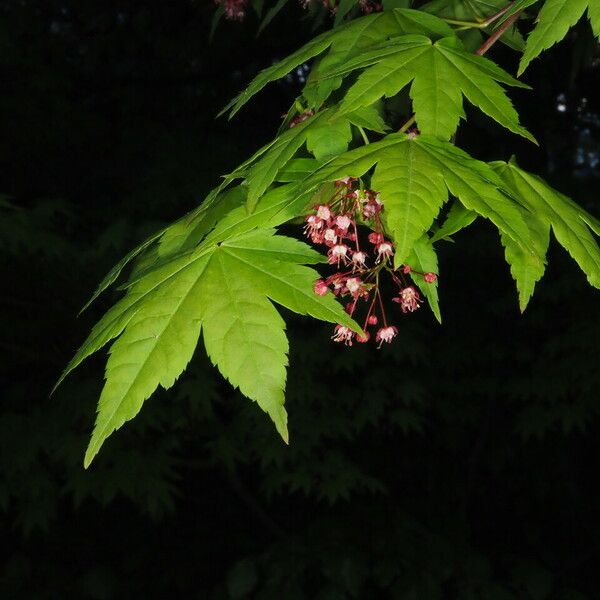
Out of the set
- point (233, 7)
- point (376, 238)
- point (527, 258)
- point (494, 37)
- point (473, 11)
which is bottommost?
point (527, 258)

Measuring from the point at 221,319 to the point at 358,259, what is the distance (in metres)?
0.22

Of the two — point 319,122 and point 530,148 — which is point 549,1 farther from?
point 530,148

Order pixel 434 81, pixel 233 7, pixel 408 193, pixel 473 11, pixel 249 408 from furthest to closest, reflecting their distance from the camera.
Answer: pixel 249 408, pixel 233 7, pixel 473 11, pixel 434 81, pixel 408 193

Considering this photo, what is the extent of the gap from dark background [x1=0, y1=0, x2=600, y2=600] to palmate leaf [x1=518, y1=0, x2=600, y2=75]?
71.3 inches

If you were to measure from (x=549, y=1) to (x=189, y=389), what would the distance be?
7.86 ft

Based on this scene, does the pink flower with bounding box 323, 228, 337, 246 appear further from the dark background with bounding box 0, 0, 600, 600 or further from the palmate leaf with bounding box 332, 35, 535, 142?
the dark background with bounding box 0, 0, 600, 600

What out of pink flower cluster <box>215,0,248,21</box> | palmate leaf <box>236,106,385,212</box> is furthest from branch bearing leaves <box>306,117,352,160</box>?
pink flower cluster <box>215,0,248,21</box>

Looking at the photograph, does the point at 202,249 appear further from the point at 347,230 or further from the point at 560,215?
the point at 560,215

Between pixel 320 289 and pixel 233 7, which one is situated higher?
pixel 233 7

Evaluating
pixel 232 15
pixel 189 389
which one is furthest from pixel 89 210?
pixel 232 15

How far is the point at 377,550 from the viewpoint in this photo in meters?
3.82

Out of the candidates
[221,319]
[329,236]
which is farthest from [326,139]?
[221,319]

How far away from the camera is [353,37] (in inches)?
42.8

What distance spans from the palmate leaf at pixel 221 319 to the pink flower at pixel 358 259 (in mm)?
78
